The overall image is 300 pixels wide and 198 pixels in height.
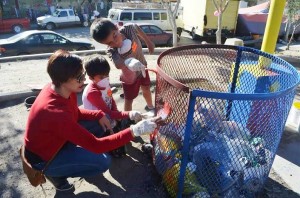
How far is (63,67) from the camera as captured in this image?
6.44 feet

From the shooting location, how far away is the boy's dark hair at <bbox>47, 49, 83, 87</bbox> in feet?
6.46

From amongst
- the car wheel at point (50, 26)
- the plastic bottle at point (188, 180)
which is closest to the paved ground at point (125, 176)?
the plastic bottle at point (188, 180)

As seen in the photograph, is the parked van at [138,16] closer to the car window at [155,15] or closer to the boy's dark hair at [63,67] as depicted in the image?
the car window at [155,15]

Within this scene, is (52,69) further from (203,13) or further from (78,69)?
(203,13)

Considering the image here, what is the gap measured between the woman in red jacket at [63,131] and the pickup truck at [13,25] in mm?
16301

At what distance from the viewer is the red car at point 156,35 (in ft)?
36.8

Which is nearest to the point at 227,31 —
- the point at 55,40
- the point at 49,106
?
the point at 55,40

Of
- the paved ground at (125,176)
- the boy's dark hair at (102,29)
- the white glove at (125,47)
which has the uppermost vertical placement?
the boy's dark hair at (102,29)

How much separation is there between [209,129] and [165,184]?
0.70m

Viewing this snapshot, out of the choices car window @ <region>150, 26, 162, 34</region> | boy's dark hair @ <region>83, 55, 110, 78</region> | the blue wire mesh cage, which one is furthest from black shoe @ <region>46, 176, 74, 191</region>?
car window @ <region>150, 26, 162, 34</region>

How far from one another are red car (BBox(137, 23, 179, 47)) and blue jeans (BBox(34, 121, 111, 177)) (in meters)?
9.29

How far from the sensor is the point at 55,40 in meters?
9.31

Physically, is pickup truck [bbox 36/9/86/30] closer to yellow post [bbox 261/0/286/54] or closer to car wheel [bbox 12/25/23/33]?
car wheel [bbox 12/25/23/33]

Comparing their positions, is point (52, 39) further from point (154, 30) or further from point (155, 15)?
point (155, 15)
